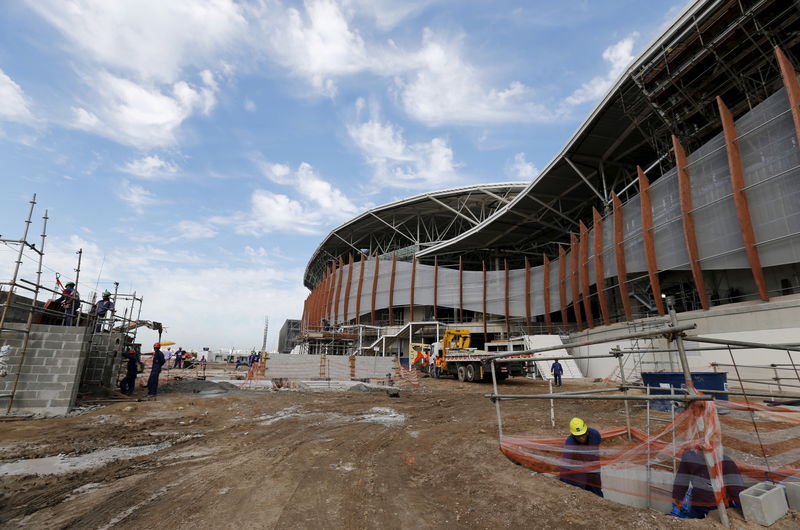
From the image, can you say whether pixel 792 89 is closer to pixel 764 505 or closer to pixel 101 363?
pixel 764 505

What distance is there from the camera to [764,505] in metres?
3.44

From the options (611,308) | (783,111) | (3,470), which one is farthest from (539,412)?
(611,308)

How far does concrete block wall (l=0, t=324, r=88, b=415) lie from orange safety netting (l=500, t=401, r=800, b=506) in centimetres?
1117

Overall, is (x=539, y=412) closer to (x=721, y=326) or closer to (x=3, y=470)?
(x=3, y=470)

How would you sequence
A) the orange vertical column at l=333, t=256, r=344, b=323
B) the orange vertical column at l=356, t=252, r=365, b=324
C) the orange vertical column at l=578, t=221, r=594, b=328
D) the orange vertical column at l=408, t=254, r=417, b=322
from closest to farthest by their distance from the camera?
the orange vertical column at l=578, t=221, r=594, b=328
the orange vertical column at l=408, t=254, r=417, b=322
the orange vertical column at l=356, t=252, r=365, b=324
the orange vertical column at l=333, t=256, r=344, b=323

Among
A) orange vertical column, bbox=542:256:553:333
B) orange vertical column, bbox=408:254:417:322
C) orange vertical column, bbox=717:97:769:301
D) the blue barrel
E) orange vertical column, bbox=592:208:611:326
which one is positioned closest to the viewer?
the blue barrel

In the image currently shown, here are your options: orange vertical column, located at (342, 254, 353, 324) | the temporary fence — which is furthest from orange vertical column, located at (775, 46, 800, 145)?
orange vertical column, located at (342, 254, 353, 324)

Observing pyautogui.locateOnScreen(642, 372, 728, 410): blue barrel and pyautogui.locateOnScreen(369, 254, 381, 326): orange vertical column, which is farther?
pyautogui.locateOnScreen(369, 254, 381, 326): orange vertical column

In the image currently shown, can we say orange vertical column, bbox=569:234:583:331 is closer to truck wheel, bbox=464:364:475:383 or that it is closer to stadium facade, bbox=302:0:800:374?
stadium facade, bbox=302:0:800:374

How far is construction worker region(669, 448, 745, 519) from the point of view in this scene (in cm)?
385

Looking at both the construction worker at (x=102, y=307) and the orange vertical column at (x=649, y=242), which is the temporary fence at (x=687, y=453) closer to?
the construction worker at (x=102, y=307)

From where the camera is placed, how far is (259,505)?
14.3 feet

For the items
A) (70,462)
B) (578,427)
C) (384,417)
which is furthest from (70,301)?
(578,427)

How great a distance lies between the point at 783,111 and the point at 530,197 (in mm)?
19155
